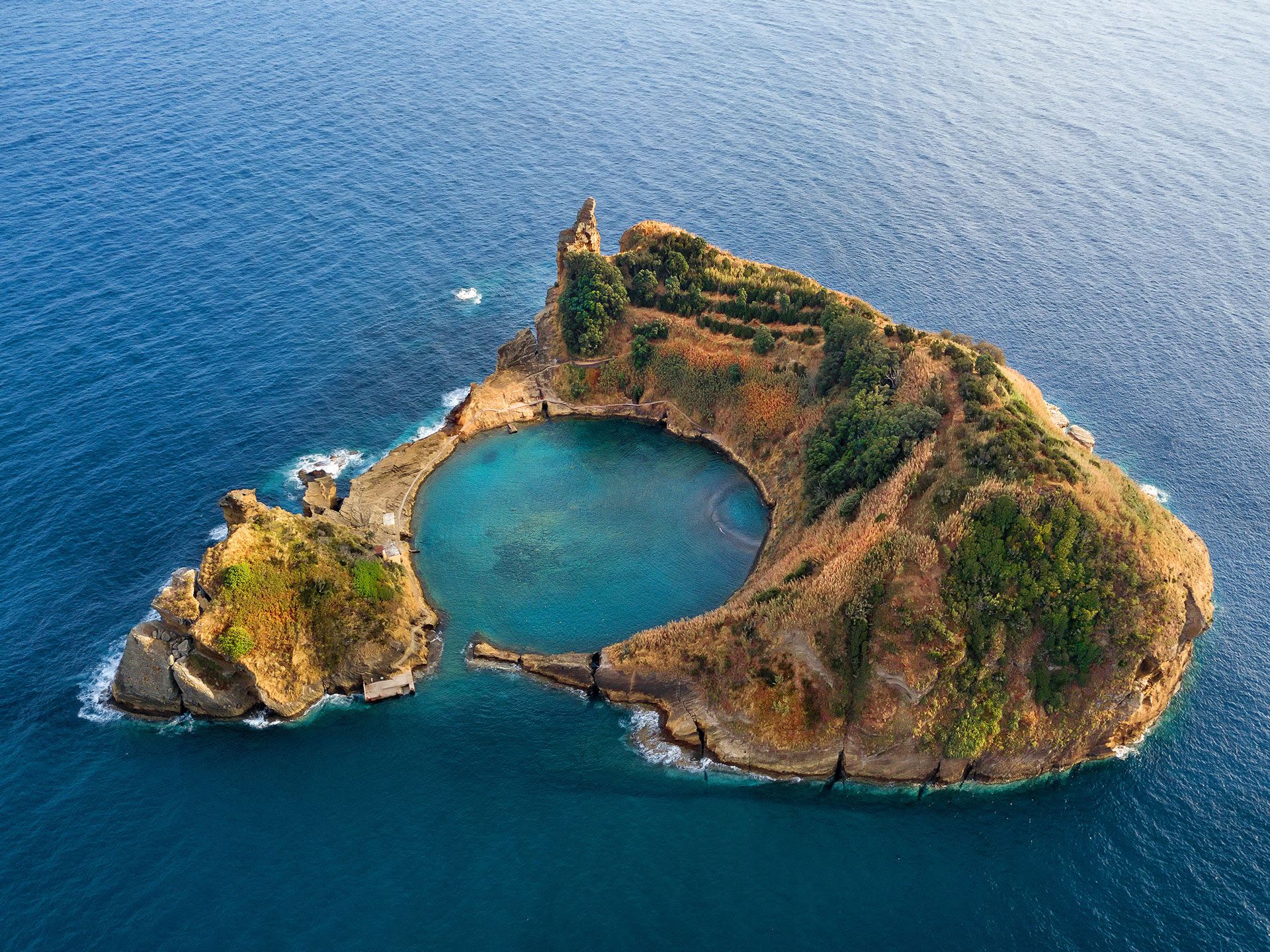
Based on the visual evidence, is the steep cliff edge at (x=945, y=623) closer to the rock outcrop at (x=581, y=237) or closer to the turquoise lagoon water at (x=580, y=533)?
the turquoise lagoon water at (x=580, y=533)

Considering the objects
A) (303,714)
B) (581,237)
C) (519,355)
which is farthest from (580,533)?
(581,237)

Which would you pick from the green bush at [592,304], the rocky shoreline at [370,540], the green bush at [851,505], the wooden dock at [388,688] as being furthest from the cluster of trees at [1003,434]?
the wooden dock at [388,688]

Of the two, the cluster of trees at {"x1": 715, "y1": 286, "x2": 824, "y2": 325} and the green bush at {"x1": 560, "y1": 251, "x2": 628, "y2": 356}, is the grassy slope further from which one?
the cluster of trees at {"x1": 715, "y1": 286, "x2": 824, "y2": 325}

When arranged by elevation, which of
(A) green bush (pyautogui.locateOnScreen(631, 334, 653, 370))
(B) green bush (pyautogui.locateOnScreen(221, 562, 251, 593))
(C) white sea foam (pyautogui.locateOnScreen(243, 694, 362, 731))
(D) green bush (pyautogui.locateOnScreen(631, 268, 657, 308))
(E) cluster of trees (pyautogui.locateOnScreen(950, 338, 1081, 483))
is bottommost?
(C) white sea foam (pyautogui.locateOnScreen(243, 694, 362, 731))

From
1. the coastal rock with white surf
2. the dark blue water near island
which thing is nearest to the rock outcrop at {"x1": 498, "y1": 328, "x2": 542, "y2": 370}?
the dark blue water near island

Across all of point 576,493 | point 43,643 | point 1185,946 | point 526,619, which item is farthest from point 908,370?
point 43,643

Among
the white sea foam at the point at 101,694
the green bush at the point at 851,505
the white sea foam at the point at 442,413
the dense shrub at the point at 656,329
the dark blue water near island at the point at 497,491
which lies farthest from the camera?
the dense shrub at the point at 656,329
